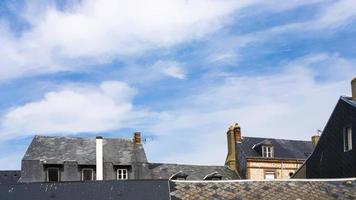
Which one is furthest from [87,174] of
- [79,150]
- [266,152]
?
[266,152]

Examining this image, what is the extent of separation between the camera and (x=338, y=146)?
26.1 metres

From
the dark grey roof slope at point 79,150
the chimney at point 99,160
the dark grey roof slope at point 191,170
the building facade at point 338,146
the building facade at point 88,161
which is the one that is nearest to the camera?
the building facade at point 338,146

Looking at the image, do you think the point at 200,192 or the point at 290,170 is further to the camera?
the point at 290,170

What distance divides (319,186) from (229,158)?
2104 cm

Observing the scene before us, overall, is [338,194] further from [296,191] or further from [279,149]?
[279,149]

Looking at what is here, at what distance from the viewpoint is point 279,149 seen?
42.2 metres

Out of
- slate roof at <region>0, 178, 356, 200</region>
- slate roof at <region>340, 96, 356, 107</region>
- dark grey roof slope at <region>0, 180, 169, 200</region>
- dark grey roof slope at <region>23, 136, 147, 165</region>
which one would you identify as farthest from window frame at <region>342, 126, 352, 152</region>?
dark grey roof slope at <region>23, 136, 147, 165</region>

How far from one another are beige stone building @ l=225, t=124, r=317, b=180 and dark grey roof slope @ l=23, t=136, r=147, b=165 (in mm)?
6769

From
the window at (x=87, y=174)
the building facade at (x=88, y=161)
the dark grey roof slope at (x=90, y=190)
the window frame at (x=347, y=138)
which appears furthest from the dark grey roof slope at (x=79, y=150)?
the dark grey roof slope at (x=90, y=190)

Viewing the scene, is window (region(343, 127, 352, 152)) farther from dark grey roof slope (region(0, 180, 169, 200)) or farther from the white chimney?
the white chimney

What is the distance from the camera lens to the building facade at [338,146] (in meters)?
24.8

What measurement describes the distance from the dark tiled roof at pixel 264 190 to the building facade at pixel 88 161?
47.6 feet

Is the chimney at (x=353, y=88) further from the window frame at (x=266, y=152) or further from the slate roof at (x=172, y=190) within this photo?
the window frame at (x=266, y=152)

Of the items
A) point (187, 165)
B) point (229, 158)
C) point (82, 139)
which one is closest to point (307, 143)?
point (229, 158)
